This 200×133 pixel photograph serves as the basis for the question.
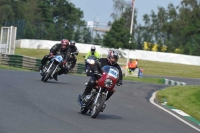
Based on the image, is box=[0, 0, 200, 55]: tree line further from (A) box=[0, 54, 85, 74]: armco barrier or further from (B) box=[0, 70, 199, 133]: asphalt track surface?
(B) box=[0, 70, 199, 133]: asphalt track surface

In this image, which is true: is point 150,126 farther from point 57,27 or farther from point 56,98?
point 57,27

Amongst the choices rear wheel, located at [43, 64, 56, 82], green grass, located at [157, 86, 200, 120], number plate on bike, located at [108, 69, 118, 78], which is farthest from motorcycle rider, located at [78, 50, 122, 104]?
rear wheel, located at [43, 64, 56, 82]

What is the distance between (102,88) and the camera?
11.6 meters

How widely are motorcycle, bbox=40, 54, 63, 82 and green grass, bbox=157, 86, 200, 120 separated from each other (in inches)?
138

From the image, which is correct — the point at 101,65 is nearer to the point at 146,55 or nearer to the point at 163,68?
the point at 163,68

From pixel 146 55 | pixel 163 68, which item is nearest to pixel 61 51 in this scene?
pixel 163 68

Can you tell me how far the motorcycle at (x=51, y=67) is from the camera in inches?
754

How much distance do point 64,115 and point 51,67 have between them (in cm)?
801

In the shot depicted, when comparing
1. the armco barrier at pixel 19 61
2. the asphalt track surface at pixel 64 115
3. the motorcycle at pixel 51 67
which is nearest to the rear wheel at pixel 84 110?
the asphalt track surface at pixel 64 115

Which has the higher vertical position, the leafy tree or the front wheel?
the leafy tree

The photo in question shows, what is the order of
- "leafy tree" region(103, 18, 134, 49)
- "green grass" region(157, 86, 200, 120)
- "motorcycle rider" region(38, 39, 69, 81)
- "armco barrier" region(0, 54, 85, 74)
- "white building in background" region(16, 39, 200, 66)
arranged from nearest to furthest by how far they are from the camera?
"green grass" region(157, 86, 200, 120), "motorcycle rider" region(38, 39, 69, 81), "armco barrier" region(0, 54, 85, 74), "leafy tree" region(103, 18, 134, 49), "white building in background" region(16, 39, 200, 66)

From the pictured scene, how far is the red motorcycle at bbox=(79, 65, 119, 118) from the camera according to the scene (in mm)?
11508

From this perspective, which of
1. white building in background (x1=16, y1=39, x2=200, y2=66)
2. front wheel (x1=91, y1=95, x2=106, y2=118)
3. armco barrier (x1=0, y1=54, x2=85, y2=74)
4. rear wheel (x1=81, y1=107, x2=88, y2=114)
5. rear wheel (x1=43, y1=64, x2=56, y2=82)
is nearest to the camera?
front wheel (x1=91, y1=95, x2=106, y2=118)

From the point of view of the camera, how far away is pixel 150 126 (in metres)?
11.7
